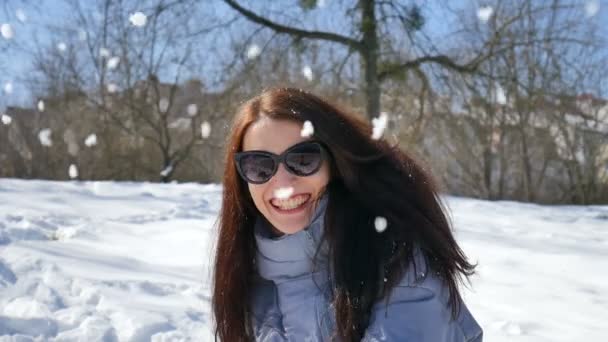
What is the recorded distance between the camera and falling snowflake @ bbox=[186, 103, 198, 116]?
1355 centimetres

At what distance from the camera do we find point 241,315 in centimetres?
150

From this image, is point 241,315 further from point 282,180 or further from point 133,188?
point 133,188

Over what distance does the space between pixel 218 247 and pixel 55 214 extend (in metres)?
3.04

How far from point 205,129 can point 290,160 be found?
42.2 ft

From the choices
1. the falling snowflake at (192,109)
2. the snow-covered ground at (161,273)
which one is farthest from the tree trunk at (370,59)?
the falling snowflake at (192,109)

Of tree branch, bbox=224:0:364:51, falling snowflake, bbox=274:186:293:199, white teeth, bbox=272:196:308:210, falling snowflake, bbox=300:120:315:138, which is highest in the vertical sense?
tree branch, bbox=224:0:364:51

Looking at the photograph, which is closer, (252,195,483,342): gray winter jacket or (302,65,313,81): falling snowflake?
(252,195,483,342): gray winter jacket

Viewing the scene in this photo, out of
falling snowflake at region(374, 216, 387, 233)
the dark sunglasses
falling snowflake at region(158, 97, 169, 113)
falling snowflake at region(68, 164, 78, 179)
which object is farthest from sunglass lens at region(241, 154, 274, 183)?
falling snowflake at region(158, 97, 169, 113)

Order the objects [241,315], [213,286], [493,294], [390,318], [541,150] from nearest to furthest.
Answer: [390,318]
[241,315]
[213,286]
[493,294]
[541,150]

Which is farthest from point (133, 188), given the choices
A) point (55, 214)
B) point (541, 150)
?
point (541, 150)

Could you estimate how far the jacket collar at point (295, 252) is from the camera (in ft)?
4.33

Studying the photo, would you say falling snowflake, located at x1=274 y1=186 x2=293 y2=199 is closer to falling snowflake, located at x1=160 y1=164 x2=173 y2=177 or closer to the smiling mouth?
the smiling mouth

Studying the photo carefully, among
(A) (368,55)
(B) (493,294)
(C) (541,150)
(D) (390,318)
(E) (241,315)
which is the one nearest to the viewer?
(D) (390,318)

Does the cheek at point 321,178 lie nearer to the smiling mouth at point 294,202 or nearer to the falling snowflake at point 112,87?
the smiling mouth at point 294,202
